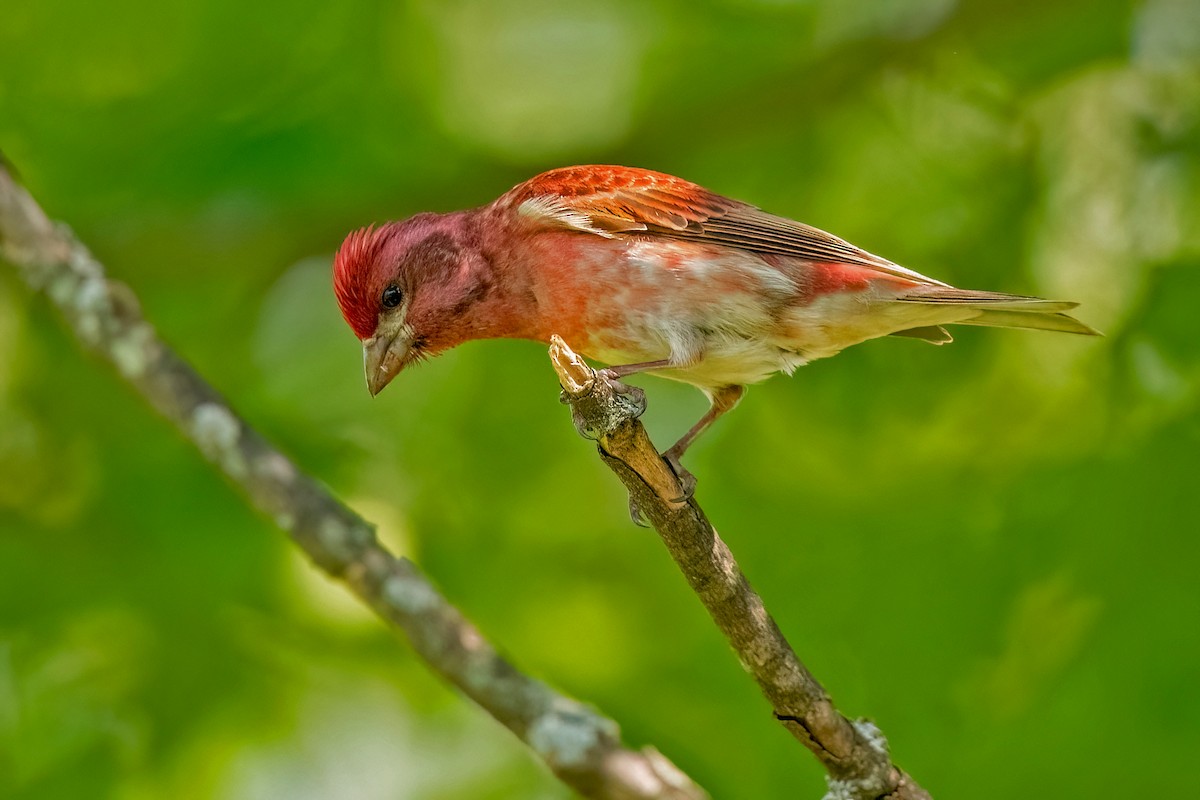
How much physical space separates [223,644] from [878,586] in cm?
296

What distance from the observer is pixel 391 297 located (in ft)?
19.4

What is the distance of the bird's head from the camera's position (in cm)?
583

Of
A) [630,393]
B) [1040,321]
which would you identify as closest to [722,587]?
[630,393]

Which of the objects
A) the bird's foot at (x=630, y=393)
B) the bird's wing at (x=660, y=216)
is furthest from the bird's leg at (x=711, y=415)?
the bird's foot at (x=630, y=393)

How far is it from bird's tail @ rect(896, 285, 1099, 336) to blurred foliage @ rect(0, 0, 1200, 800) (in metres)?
0.82

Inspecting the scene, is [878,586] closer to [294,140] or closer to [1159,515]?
[1159,515]

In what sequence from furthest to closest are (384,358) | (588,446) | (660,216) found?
(588,446), (384,358), (660,216)

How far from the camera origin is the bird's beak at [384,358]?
19.1 ft

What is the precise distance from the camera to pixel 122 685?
5.79 m

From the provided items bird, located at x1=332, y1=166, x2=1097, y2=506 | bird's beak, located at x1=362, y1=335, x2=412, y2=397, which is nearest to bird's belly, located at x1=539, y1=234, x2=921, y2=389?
bird, located at x1=332, y1=166, x2=1097, y2=506

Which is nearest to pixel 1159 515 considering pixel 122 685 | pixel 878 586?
pixel 878 586

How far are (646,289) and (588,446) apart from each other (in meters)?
1.35

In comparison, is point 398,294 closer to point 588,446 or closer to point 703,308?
point 588,446

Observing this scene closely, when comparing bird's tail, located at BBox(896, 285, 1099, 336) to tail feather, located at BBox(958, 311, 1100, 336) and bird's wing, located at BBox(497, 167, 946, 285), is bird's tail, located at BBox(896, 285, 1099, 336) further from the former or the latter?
bird's wing, located at BBox(497, 167, 946, 285)
